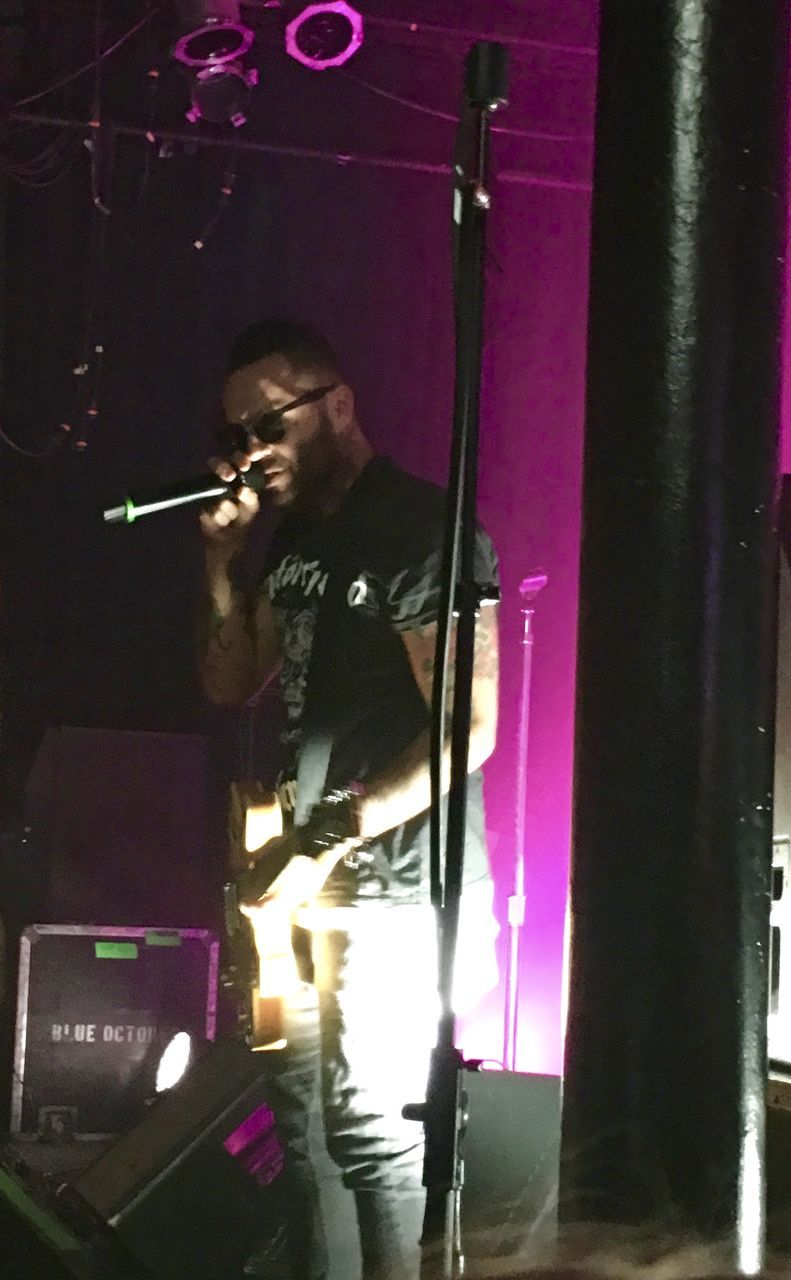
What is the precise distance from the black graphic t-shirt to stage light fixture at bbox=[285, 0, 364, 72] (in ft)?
9.13

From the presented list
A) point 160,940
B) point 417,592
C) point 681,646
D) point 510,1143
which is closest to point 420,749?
point 417,592

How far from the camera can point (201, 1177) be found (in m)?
2.37

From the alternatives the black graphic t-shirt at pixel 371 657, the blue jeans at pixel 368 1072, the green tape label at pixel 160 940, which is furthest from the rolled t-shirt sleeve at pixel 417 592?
the green tape label at pixel 160 940

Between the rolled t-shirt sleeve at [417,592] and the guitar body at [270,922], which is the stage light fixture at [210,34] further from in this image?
the guitar body at [270,922]

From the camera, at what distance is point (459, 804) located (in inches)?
48.6

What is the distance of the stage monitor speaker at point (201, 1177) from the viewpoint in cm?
229

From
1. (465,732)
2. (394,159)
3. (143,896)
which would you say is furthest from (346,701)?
(394,159)

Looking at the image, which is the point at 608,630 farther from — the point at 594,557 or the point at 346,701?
the point at 346,701

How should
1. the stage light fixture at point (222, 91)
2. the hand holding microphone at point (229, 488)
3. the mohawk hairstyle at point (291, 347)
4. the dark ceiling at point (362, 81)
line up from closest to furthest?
the hand holding microphone at point (229, 488) < the mohawk hairstyle at point (291, 347) < the stage light fixture at point (222, 91) < the dark ceiling at point (362, 81)

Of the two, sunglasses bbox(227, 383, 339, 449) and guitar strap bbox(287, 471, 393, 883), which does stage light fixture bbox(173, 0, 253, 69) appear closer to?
sunglasses bbox(227, 383, 339, 449)

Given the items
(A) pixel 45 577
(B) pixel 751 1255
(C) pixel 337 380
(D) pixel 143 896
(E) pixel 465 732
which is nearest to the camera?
(B) pixel 751 1255

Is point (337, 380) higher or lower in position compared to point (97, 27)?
lower

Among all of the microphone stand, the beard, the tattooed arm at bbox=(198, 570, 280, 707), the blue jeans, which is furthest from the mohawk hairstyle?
the microphone stand

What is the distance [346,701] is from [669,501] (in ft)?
4.05
